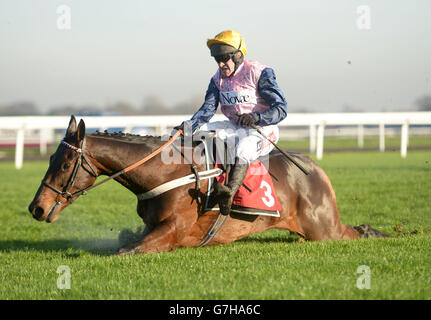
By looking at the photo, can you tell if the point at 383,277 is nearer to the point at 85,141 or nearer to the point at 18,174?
the point at 85,141

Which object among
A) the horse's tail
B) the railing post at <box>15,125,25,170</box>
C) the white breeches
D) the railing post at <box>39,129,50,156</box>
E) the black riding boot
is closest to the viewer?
the black riding boot

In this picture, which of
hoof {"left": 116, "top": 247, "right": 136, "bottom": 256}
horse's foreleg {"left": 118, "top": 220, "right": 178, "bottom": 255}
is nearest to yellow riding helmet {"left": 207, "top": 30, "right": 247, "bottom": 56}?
horse's foreleg {"left": 118, "top": 220, "right": 178, "bottom": 255}

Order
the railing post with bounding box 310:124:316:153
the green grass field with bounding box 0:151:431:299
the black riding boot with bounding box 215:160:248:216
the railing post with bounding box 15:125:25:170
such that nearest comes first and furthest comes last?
the green grass field with bounding box 0:151:431:299 < the black riding boot with bounding box 215:160:248:216 < the railing post with bounding box 15:125:25:170 < the railing post with bounding box 310:124:316:153

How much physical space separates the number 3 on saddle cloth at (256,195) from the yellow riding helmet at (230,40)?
1.20m

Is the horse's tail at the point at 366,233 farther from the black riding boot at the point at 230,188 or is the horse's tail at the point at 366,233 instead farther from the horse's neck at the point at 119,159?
the horse's neck at the point at 119,159

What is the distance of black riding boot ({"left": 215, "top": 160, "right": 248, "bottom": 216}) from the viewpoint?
17.7ft

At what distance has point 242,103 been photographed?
5.79m

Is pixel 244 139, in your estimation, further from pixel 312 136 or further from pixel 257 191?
pixel 312 136

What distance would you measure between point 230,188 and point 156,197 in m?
0.76

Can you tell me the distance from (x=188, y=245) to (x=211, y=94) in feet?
5.42

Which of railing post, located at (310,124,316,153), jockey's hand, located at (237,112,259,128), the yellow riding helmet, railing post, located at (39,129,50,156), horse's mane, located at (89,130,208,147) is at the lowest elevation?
railing post, located at (39,129,50,156)

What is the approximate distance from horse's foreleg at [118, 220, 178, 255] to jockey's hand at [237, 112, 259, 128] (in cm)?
120
